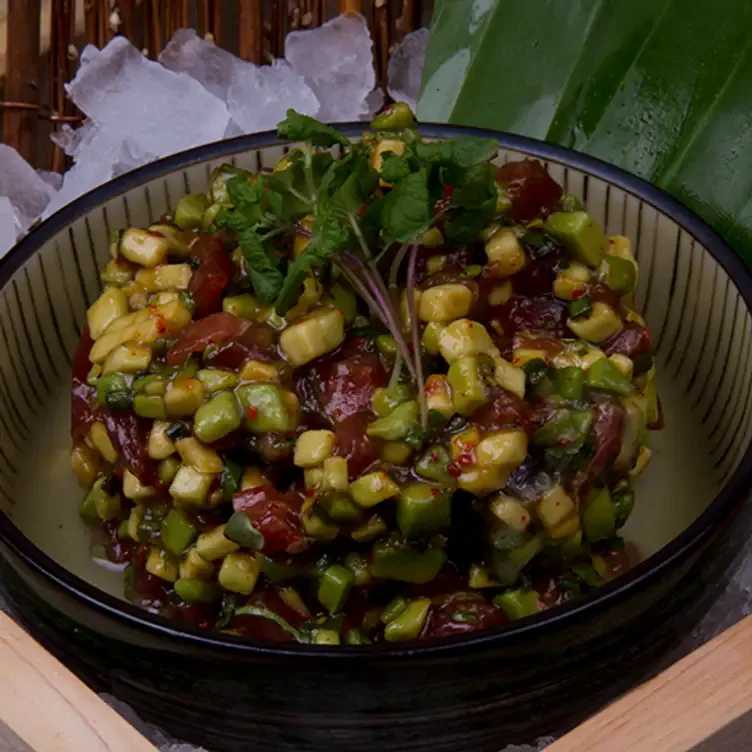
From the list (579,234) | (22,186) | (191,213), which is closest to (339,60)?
(22,186)

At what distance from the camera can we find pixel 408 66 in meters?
1.92

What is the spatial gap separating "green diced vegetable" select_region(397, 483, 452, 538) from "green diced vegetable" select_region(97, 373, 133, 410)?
0.32m

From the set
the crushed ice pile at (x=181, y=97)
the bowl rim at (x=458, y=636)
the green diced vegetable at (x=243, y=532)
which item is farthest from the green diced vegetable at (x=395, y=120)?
the crushed ice pile at (x=181, y=97)

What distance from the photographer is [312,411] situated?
1032mm

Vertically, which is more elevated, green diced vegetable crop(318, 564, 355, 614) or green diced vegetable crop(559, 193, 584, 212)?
green diced vegetable crop(559, 193, 584, 212)

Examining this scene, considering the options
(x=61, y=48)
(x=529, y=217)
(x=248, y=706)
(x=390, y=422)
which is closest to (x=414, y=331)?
(x=390, y=422)

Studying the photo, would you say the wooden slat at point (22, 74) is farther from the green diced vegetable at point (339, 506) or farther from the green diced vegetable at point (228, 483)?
the green diced vegetable at point (339, 506)

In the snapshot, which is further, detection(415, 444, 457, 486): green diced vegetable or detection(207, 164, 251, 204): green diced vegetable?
detection(207, 164, 251, 204): green diced vegetable

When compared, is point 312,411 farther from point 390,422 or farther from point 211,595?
point 211,595

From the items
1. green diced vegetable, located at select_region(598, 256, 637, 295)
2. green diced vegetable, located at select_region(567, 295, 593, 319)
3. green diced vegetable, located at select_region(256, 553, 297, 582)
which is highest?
green diced vegetable, located at select_region(598, 256, 637, 295)

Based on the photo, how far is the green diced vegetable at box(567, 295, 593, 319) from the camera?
1.10m

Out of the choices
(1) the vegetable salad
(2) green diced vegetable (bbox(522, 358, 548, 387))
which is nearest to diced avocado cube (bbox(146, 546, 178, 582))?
(1) the vegetable salad

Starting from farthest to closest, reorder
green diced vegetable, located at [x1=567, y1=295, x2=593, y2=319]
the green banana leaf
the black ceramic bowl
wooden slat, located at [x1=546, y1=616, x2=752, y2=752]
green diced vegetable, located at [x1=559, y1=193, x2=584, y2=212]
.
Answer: the green banana leaf, green diced vegetable, located at [x1=559, y1=193, x2=584, y2=212], green diced vegetable, located at [x1=567, y1=295, x2=593, y2=319], the black ceramic bowl, wooden slat, located at [x1=546, y1=616, x2=752, y2=752]

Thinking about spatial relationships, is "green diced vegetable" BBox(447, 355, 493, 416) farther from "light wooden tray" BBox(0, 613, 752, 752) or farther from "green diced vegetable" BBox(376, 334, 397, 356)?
"light wooden tray" BBox(0, 613, 752, 752)
